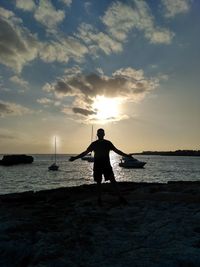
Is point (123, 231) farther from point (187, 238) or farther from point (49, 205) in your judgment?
point (49, 205)

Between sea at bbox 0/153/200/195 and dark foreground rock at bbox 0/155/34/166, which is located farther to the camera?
dark foreground rock at bbox 0/155/34/166

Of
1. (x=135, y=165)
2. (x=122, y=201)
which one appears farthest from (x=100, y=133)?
(x=135, y=165)

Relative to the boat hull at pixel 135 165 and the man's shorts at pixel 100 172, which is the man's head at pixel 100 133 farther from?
the boat hull at pixel 135 165

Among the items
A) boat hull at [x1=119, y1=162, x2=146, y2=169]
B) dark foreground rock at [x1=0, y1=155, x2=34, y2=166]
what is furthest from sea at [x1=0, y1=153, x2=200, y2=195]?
dark foreground rock at [x1=0, y1=155, x2=34, y2=166]

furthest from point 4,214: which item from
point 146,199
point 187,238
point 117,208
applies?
point 187,238

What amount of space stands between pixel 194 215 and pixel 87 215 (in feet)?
9.73

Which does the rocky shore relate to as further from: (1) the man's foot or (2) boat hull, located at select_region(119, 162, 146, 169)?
(2) boat hull, located at select_region(119, 162, 146, 169)

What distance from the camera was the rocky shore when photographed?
659cm

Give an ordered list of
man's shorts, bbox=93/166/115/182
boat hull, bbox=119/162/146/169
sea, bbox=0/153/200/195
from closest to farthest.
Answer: man's shorts, bbox=93/166/115/182 → sea, bbox=0/153/200/195 → boat hull, bbox=119/162/146/169

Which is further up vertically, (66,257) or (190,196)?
(190,196)

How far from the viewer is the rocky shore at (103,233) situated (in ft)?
21.6

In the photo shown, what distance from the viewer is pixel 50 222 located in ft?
29.2

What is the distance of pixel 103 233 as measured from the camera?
311 inches

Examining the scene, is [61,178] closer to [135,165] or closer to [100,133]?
[135,165]
